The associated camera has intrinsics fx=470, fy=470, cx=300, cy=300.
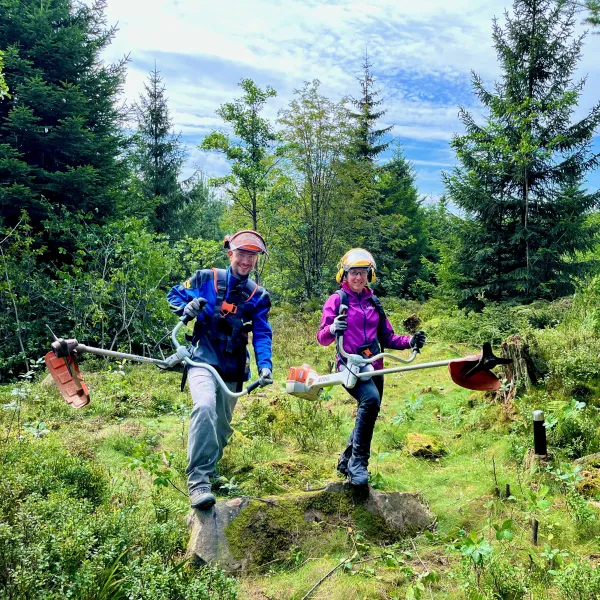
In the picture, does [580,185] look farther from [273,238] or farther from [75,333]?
[75,333]

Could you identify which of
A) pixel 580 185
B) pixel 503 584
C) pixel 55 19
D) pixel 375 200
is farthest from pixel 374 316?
pixel 375 200

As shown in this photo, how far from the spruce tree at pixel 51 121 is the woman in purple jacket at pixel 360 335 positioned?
9.08 meters

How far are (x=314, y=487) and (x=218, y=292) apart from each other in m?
2.10

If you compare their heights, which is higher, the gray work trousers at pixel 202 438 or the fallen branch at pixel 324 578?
the gray work trousers at pixel 202 438

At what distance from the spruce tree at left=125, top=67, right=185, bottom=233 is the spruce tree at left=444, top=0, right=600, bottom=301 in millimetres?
13778

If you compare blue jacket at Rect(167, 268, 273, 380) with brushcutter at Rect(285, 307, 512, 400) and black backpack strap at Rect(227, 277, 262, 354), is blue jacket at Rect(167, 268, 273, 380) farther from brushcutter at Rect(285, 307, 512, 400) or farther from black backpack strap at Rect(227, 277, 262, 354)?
brushcutter at Rect(285, 307, 512, 400)

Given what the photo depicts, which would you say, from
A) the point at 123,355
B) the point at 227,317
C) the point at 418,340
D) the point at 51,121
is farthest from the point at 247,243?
the point at 51,121

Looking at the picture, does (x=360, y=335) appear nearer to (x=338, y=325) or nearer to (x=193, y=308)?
(x=338, y=325)

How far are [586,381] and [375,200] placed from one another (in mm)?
17421

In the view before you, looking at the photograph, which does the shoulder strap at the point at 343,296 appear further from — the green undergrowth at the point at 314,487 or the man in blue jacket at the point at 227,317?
the green undergrowth at the point at 314,487

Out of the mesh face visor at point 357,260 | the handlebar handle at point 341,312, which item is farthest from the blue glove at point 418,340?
the mesh face visor at point 357,260

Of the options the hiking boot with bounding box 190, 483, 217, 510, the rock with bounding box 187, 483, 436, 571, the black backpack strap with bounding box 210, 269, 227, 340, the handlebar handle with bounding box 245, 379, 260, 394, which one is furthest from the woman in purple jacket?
the hiking boot with bounding box 190, 483, 217, 510

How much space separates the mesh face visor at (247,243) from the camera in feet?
13.9

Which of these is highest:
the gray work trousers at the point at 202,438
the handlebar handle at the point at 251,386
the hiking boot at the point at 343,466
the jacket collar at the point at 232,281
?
the jacket collar at the point at 232,281
